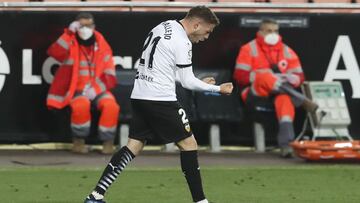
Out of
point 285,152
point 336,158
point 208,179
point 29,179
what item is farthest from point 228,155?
point 29,179

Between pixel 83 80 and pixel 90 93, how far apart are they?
24 centimetres

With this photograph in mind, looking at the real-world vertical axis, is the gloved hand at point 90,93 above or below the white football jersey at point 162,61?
below

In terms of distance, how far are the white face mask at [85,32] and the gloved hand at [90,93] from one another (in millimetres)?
784

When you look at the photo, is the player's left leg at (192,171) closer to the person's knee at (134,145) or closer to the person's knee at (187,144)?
the person's knee at (187,144)

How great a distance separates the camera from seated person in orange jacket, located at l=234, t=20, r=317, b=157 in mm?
15109

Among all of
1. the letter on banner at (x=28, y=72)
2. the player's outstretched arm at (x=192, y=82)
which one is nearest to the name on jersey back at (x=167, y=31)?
the player's outstretched arm at (x=192, y=82)

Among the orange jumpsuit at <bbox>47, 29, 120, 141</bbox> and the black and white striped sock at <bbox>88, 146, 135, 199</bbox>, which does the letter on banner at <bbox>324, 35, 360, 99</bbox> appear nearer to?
the orange jumpsuit at <bbox>47, 29, 120, 141</bbox>

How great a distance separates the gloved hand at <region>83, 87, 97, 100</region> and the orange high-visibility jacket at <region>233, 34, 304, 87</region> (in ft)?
7.27

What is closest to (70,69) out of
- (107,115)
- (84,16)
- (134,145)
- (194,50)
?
(84,16)

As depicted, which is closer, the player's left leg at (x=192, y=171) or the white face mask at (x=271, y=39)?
the player's left leg at (x=192, y=171)

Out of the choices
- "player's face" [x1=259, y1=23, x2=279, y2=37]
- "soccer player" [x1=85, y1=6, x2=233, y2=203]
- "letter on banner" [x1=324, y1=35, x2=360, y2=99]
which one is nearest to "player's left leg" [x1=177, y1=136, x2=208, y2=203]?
"soccer player" [x1=85, y1=6, x2=233, y2=203]

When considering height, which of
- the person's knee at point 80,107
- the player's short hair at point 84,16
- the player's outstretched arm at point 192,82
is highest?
the player's short hair at point 84,16

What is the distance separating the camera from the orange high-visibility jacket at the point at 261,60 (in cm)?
1538

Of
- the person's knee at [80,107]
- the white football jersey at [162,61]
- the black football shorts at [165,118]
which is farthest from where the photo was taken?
the person's knee at [80,107]
